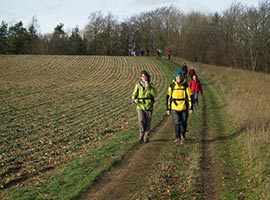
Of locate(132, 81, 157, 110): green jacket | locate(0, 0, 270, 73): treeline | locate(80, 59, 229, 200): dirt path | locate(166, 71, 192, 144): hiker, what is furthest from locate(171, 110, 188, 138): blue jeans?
locate(0, 0, 270, 73): treeline

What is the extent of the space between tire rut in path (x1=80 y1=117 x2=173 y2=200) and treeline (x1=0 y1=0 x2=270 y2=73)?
4144cm

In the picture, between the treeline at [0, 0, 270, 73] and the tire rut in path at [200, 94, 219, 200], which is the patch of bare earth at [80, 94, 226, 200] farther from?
the treeline at [0, 0, 270, 73]

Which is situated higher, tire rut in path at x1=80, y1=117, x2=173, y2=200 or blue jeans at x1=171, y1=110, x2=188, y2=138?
blue jeans at x1=171, y1=110, x2=188, y2=138

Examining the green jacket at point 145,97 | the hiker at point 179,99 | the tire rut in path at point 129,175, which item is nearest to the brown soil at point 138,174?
the tire rut in path at point 129,175

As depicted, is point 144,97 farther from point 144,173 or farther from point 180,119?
point 144,173

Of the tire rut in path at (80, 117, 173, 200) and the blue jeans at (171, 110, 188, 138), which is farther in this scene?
the blue jeans at (171, 110, 188, 138)

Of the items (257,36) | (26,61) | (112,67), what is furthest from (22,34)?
(257,36)

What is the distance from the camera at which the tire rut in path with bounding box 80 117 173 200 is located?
6.02 m

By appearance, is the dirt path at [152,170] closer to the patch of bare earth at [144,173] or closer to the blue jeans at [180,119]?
the patch of bare earth at [144,173]

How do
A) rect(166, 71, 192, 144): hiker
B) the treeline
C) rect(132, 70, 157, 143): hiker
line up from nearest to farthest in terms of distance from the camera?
rect(166, 71, 192, 144): hiker < rect(132, 70, 157, 143): hiker < the treeline

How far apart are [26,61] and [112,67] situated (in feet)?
43.0

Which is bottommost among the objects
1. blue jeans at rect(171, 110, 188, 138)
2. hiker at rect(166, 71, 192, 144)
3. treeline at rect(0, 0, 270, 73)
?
blue jeans at rect(171, 110, 188, 138)

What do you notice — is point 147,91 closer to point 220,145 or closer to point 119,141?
point 119,141

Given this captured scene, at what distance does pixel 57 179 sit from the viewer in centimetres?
691
